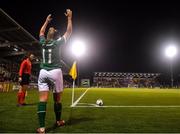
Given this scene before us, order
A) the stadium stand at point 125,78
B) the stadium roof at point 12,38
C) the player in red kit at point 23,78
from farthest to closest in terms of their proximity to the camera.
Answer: the stadium stand at point 125,78 < the stadium roof at point 12,38 < the player in red kit at point 23,78

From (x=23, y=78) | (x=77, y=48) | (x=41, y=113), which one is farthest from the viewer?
(x=77, y=48)

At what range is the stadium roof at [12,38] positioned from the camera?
32406 mm

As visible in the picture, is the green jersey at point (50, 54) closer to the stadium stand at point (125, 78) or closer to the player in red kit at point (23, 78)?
the player in red kit at point (23, 78)

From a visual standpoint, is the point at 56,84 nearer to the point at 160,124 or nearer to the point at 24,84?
the point at 160,124

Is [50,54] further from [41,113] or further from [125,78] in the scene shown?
[125,78]

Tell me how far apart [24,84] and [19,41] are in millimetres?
30277

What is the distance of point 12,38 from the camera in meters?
39.8

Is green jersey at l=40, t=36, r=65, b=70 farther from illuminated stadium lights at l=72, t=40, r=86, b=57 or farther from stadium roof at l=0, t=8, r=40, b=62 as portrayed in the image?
stadium roof at l=0, t=8, r=40, b=62

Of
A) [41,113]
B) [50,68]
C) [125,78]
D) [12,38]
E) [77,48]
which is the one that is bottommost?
[41,113]

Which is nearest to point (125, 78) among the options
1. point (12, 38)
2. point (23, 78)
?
point (12, 38)

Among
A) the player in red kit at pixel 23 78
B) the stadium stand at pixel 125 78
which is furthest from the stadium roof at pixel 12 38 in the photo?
the stadium stand at pixel 125 78

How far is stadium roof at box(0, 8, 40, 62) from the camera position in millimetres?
32406

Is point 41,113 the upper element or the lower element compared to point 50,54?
lower

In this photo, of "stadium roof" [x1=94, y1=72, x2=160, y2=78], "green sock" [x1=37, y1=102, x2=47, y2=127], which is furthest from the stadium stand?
"green sock" [x1=37, y1=102, x2=47, y2=127]
